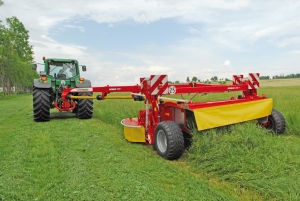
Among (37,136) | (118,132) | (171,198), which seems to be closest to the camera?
(171,198)

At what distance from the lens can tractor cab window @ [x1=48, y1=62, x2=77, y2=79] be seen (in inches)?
392

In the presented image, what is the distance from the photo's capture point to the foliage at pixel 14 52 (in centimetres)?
3175

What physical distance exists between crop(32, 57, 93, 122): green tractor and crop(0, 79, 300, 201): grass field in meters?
3.09

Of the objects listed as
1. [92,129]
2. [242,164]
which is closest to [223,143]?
[242,164]

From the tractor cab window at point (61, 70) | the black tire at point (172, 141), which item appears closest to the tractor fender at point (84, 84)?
the tractor cab window at point (61, 70)

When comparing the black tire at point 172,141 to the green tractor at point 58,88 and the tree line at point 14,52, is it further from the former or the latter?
the tree line at point 14,52

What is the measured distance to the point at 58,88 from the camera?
923cm

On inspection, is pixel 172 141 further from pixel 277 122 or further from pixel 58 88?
pixel 58 88

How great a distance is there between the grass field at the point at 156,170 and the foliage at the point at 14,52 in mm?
30555

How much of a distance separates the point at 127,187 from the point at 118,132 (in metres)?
3.46

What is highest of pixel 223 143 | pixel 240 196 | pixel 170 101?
pixel 170 101

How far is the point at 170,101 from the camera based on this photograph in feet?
16.2

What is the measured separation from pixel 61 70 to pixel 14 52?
97.1 ft

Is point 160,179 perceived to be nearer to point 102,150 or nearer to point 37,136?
point 102,150
